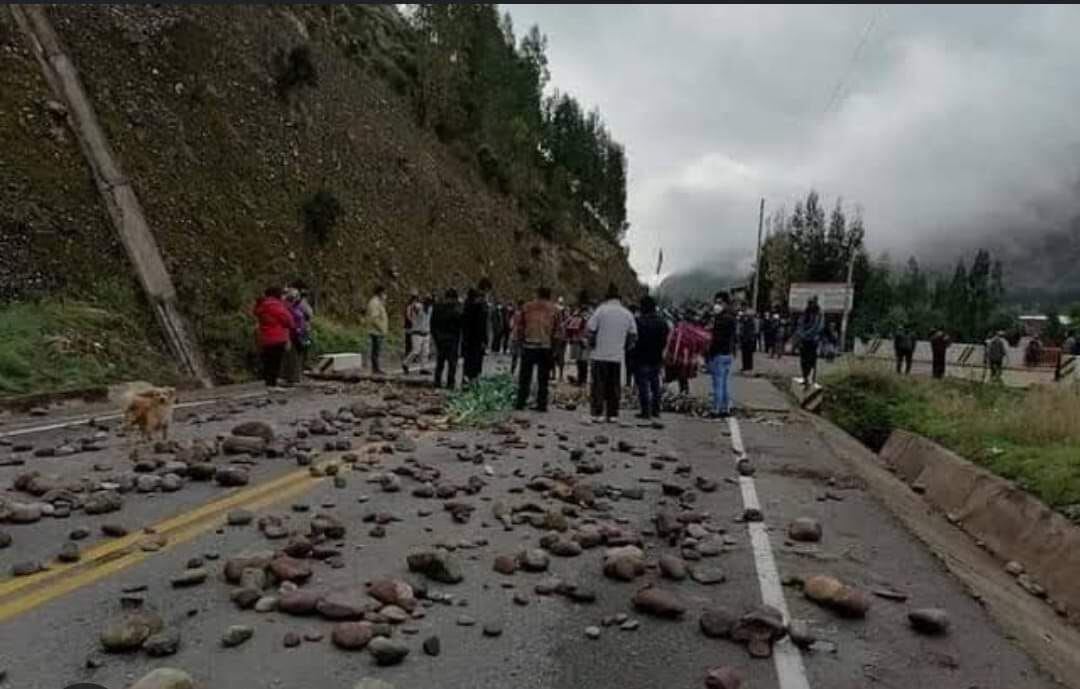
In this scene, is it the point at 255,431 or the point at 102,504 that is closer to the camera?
the point at 102,504

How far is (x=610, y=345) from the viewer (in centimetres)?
1420

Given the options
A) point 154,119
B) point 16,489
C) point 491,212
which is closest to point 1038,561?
point 16,489

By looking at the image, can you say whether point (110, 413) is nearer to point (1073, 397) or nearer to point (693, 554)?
point (693, 554)

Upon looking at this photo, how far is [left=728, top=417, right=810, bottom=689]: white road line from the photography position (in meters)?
4.61

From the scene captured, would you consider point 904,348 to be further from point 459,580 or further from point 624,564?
point 459,580

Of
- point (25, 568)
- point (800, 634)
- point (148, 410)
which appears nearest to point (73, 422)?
point (148, 410)

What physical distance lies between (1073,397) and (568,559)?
1070 cm

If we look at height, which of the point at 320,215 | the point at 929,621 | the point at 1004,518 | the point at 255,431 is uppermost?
the point at 320,215

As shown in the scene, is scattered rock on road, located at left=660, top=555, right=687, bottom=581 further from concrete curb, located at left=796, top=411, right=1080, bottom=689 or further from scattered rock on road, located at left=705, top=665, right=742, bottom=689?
concrete curb, located at left=796, top=411, right=1080, bottom=689

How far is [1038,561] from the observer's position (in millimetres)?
8336

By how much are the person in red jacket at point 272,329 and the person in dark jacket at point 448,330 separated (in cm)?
275

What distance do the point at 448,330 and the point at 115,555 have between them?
1240 centimetres

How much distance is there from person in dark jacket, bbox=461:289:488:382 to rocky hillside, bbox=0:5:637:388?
5.91 metres

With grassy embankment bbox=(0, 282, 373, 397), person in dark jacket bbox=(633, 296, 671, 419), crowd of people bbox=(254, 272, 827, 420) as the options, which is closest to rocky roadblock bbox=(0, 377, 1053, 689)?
crowd of people bbox=(254, 272, 827, 420)
